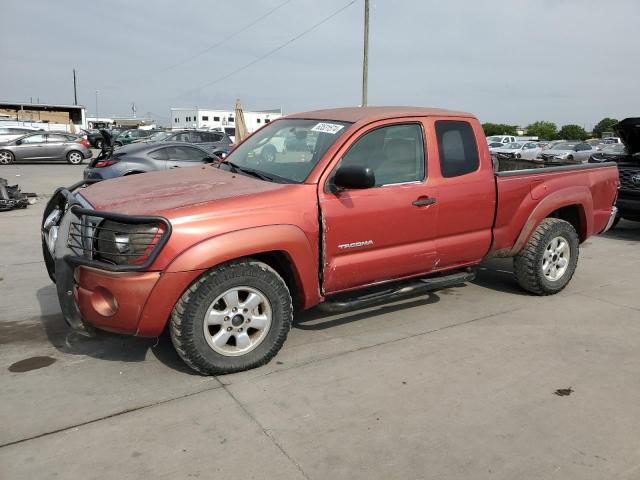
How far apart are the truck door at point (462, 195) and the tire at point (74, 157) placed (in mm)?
21830

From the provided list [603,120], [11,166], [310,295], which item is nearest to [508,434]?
[310,295]

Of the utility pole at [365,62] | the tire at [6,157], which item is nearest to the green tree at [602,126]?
the utility pole at [365,62]

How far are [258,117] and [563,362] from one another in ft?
183

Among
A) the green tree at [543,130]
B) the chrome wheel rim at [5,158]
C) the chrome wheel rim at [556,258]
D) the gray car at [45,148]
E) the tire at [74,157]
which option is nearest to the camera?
the chrome wheel rim at [556,258]

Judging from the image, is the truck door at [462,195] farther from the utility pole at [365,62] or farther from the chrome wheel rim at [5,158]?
the chrome wheel rim at [5,158]

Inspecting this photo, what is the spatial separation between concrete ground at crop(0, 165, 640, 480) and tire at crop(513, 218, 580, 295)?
421mm

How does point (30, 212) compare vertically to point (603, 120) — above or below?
below

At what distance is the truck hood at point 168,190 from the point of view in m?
3.36

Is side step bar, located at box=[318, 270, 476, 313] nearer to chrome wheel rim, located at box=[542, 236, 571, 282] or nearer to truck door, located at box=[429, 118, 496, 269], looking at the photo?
truck door, located at box=[429, 118, 496, 269]

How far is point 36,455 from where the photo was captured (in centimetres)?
268

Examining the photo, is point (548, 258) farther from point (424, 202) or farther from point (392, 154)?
point (392, 154)

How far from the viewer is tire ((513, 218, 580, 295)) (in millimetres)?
5117

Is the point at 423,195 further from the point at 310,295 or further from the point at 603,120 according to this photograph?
the point at 603,120

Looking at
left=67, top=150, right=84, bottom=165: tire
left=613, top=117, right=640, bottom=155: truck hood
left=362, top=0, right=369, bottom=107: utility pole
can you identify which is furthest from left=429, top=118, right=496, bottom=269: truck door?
left=67, top=150, right=84, bottom=165: tire
